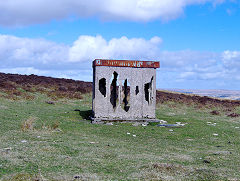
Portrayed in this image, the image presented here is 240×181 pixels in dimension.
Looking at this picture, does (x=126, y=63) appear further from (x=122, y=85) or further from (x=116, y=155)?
(x=116, y=155)

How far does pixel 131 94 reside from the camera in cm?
1884

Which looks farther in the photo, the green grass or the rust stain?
the rust stain

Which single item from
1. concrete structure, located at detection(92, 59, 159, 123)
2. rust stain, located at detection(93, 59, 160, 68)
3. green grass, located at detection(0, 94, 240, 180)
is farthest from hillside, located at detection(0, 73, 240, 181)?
rust stain, located at detection(93, 59, 160, 68)

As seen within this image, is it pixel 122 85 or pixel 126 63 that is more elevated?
pixel 126 63

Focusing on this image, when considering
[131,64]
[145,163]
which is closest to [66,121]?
[131,64]

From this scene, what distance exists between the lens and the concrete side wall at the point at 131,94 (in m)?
18.5

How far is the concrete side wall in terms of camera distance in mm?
18547

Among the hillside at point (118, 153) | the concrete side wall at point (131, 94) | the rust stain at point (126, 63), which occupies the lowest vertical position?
the hillside at point (118, 153)

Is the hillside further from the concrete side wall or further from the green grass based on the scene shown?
the concrete side wall

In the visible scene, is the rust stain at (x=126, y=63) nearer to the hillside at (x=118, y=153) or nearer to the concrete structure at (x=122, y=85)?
the concrete structure at (x=122, y=85)

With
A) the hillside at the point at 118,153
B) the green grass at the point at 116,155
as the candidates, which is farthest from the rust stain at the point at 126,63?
the green grass at the point at 116,155

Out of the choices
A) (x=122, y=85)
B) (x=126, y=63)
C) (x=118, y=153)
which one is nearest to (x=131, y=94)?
(x=122, y=85)

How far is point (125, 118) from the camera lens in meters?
18.8

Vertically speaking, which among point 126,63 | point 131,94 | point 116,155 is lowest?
point 116,155
